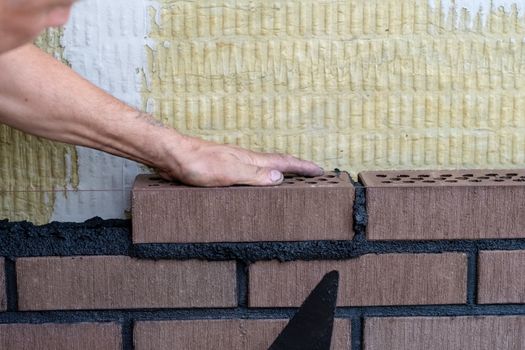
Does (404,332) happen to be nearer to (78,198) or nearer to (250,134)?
(250,134)

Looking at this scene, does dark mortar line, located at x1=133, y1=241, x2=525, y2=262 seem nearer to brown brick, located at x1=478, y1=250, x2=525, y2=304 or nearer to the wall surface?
brown brick, located at x1=478, y1=250, x2=525, y2=304

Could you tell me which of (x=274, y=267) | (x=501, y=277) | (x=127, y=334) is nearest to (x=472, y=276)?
(x=501, y=277)

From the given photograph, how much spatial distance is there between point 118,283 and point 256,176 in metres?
0.34

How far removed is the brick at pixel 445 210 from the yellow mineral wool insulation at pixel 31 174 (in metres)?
0.64

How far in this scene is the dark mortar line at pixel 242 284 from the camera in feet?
5.44

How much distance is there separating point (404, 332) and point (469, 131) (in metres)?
0.45

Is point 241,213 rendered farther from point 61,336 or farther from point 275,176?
point 61,336

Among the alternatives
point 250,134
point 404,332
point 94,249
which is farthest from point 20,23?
point 404,332

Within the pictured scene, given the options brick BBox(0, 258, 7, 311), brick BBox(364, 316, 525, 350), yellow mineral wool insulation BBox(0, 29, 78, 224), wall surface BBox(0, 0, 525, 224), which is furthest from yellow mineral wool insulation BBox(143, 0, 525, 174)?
brick BBox(0, 258, 7, 311)

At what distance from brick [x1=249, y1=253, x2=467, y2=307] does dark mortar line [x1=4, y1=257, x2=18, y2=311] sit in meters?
0.46

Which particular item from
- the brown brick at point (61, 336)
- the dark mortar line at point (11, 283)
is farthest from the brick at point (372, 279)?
the dark mortar line at point (11, 283)

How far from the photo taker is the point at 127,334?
1.68 metres

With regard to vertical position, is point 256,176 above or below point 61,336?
above

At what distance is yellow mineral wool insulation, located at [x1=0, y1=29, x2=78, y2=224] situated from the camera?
5.86ft
